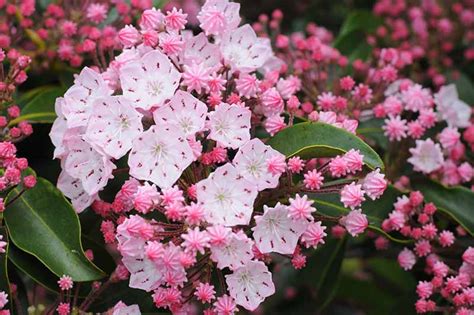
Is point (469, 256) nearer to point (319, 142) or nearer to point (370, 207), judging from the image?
point (370, 207)

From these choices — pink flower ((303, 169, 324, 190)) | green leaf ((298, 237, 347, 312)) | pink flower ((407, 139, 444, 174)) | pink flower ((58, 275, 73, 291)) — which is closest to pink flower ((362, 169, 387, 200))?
pink flower ((303, 169, 324, 190))

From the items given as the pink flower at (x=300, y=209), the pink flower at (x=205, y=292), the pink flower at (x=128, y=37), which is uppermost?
the pink flower at (x=128, y=37)

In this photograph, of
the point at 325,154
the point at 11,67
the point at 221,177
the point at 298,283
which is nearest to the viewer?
the point at 221,177

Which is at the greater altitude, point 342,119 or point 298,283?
point 342,119

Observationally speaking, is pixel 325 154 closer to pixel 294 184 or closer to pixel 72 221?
pixel 294 184

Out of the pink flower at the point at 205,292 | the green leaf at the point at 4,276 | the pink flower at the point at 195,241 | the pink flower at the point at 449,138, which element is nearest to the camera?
the pink flower at the point at 195,241

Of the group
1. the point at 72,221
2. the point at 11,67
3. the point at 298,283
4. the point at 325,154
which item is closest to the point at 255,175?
the point at 325,154

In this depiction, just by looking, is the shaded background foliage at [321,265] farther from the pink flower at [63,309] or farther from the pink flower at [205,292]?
the pink flower at [205,292]

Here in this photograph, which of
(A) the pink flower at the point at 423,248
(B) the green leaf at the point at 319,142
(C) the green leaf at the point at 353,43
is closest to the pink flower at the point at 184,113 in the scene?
(B) the green leaf at the point at 319,142
